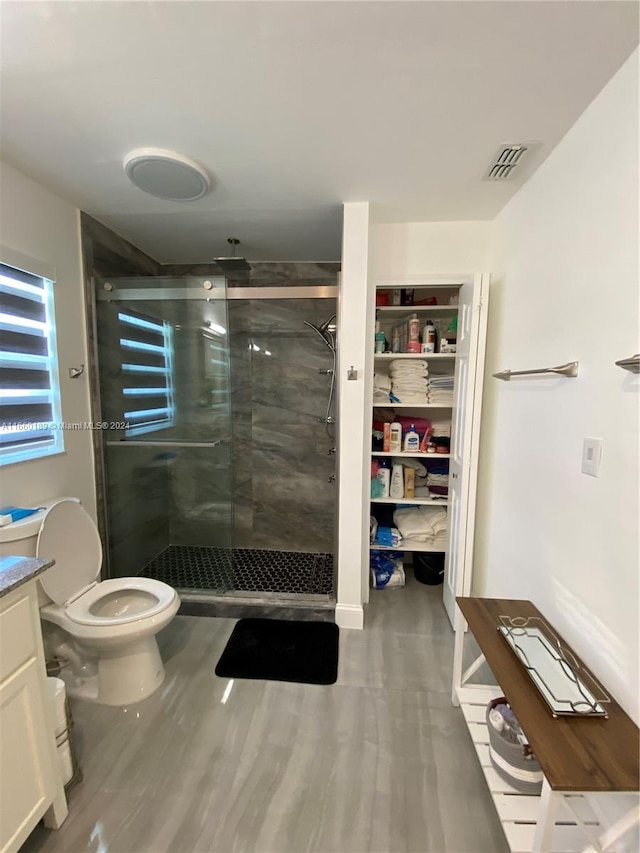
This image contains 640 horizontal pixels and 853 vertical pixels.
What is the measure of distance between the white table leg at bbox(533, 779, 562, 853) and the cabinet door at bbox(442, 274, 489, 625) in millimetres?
1196

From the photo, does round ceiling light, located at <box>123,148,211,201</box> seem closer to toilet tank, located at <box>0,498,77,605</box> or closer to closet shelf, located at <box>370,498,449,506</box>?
toilet tank, located at <box>0,498,77,605</box>

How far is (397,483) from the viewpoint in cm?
Answer: 238

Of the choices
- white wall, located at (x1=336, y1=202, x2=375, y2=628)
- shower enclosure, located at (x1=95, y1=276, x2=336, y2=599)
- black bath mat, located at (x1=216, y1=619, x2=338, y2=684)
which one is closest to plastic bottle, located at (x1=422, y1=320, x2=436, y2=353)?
white wall, located at (x1=336, y1=202, x2=375, y2=628)

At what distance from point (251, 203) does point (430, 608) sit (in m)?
2.64

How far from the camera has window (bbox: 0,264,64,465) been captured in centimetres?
158

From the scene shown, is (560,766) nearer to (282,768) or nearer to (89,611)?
(282,768)

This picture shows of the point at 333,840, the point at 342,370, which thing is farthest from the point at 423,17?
the point at 333,840

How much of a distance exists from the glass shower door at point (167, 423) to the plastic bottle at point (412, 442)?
3.96ft

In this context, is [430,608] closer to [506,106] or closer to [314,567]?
[314,567]

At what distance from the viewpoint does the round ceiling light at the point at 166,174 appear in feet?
4.62

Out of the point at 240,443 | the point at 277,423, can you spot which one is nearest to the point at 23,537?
the point at 240,443

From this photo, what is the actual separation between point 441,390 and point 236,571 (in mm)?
1993

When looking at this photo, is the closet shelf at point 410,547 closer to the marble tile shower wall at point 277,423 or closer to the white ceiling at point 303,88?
the marble tile shower wall at point 277,423

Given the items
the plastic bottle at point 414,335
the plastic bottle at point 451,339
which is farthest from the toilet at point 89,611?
the plastic bottle at point 451,339
